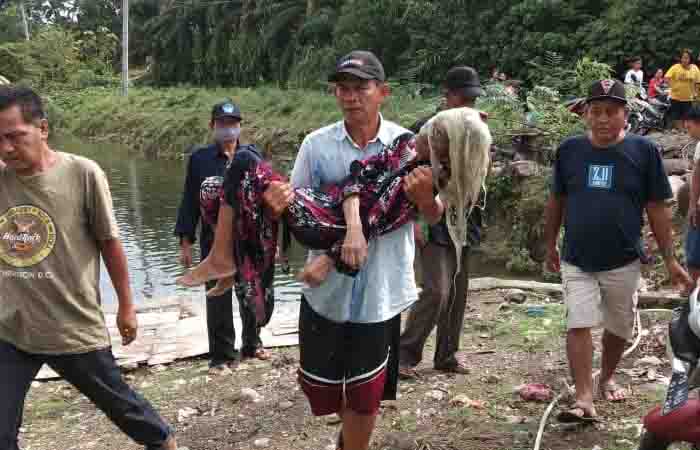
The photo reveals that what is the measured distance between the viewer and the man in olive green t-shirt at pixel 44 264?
9.47 ft

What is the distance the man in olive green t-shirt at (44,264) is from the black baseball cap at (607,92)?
91.9 inches

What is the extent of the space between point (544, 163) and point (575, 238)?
7586mm

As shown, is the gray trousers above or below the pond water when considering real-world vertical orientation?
above

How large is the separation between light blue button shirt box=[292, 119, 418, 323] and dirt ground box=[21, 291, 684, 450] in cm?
100

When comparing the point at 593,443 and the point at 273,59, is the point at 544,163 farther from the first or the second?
the point at 273,59

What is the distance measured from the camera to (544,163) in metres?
11.1

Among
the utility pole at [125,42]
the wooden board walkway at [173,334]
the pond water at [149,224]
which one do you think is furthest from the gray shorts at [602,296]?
the utility pole at [125,42]

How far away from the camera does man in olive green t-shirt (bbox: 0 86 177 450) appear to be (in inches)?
114

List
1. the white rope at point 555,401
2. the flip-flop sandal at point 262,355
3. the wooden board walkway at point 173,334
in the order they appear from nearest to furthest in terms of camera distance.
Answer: the white rope at point 555,401
the flip-flop sandal at point 262,355
the wooden board walkway at point 173,334

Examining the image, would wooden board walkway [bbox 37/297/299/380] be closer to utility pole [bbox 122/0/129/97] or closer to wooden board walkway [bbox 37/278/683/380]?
wooden board walkway [bbox 37/278/683/380]

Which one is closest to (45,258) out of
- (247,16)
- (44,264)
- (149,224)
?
(44,264)

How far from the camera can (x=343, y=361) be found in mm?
3131

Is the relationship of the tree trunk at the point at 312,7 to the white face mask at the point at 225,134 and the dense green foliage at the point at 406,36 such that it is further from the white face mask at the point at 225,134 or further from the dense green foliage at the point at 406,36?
the white face mask at the point at 225,134

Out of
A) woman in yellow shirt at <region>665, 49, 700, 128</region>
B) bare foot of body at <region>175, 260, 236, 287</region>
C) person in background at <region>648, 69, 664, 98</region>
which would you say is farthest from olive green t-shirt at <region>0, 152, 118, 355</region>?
person in background at <region>648, 69, 664, 98</region>
